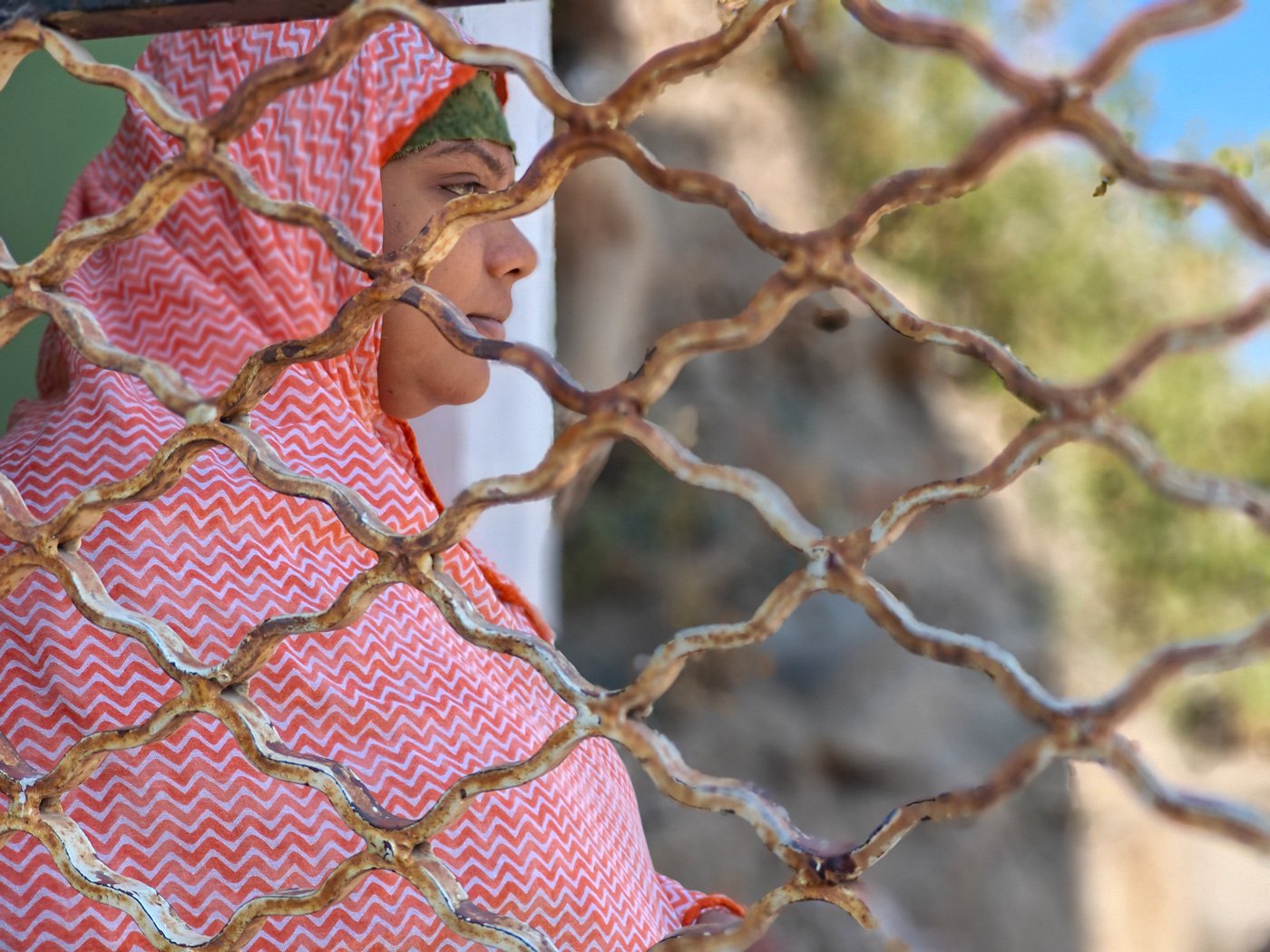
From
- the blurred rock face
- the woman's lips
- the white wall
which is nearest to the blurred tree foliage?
the blurred rock face

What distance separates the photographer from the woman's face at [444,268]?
53.1 inches

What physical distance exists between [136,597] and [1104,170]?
751mm

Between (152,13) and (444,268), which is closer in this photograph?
(152,13)

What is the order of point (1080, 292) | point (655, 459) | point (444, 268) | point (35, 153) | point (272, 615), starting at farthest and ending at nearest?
point (1080, 292)
point (35, 153)
point (444, 268)
point (272, 615)
point (655, 459)

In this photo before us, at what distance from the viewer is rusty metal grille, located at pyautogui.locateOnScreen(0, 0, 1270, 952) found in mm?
621

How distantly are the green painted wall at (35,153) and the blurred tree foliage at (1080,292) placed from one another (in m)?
5.53

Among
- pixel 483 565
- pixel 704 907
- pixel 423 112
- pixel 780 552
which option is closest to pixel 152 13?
pixel 423 112

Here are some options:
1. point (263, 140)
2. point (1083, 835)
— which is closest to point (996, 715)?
point (1083, 835)

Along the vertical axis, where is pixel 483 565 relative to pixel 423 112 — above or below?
below

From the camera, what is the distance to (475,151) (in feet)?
4.51

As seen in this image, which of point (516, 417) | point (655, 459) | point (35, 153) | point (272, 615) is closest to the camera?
point (655, 459)

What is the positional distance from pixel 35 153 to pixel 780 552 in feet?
16.6

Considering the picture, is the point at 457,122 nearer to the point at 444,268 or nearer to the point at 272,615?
the point at 444,268

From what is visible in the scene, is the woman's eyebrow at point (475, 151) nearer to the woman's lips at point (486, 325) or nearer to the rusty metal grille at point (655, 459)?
the woman's lips at point (486, 325)
